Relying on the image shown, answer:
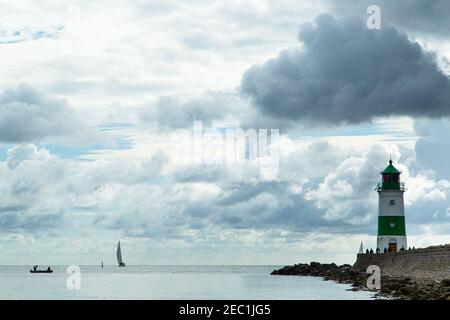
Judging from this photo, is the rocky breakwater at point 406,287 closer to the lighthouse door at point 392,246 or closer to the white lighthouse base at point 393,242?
the white lighthouse base at point 393,242

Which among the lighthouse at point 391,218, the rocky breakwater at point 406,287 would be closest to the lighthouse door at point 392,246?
the lighthouse at point 391,218

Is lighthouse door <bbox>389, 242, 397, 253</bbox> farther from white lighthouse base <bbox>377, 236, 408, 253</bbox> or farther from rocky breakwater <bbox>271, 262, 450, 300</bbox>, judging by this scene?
rocky breakwater <bbox>271, 262, 450, 300</bbox>

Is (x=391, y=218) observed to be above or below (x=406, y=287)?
above

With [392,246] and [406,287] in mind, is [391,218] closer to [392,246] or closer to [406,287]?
[392,246]

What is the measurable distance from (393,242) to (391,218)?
2334 millimetres

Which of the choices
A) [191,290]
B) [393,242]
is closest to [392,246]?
[393,242]

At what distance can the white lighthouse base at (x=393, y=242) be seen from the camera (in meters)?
80.9

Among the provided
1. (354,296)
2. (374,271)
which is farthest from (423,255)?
(374,271)

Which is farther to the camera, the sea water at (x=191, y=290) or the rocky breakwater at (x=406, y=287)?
the sea water at (x=191, y=290)

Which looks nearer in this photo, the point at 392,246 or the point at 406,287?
the point at 406,287

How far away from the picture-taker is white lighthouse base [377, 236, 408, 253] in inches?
3187

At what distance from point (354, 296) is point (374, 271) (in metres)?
22.0

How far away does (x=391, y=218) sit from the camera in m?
81.2

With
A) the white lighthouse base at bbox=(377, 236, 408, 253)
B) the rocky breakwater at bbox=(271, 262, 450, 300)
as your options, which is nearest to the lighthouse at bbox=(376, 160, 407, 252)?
the white lighthouse base at bbox=(377, 236, 408, 253)
